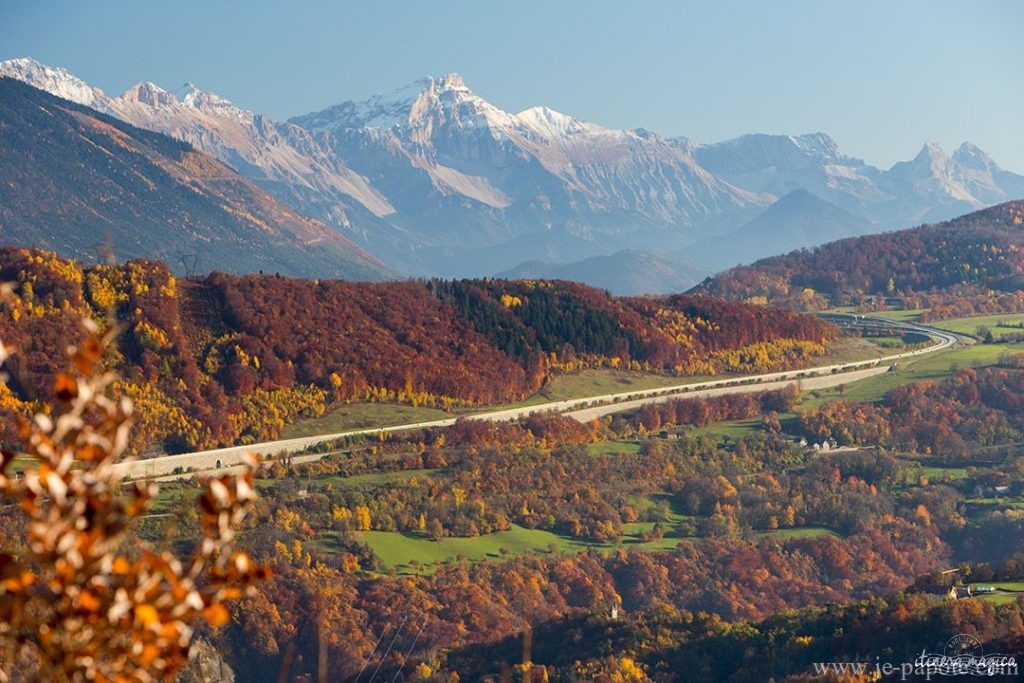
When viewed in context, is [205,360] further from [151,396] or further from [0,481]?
[0,481]

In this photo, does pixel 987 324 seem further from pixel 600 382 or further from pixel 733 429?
pixel 600 382

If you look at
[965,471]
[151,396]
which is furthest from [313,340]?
[965,471]

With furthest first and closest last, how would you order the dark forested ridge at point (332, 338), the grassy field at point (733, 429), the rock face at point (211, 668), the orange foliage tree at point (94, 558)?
the grassy field at point (733, 429)
the dark forested ridge at point (332, 338)
the rock face at point (211, 668)
the orange foliage tree at point (94, 558)

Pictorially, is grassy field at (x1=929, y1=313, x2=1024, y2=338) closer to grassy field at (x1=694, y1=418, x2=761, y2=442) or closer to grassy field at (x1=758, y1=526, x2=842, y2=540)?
grassy field at (x1=694, y1=418, x2=761, y2=442)

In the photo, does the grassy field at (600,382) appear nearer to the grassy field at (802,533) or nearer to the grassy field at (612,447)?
the grassy field at (612,447)

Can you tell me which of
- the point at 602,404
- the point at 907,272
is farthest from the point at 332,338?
the point at 907,272

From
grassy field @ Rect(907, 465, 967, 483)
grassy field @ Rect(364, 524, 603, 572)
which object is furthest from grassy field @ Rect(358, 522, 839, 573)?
grassy field @ Rect(907, 465, 967, 483)

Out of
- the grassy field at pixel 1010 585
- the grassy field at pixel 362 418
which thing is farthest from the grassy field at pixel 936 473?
the grassy field at pixel 1010 585
